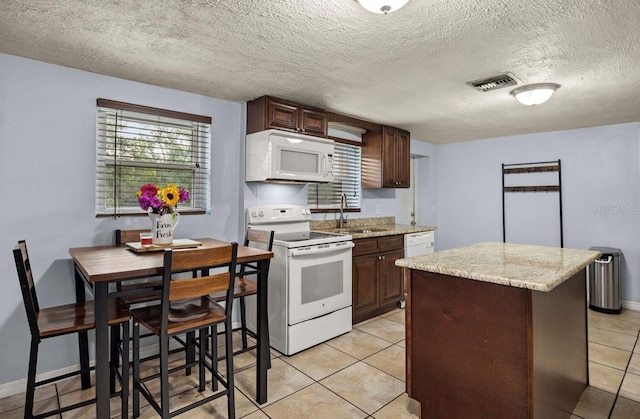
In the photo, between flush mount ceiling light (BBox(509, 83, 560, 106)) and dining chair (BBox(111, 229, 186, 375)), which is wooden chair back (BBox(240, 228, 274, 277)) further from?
flush mount ceiling light (BBox(509, 83, 560, 106))

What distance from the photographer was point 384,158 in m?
4.29

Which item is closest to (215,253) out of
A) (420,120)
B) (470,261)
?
(470,261)

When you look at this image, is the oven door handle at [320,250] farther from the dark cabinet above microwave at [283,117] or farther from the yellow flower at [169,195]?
the dark cabinet above microwave at [283,117]

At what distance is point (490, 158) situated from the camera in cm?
516

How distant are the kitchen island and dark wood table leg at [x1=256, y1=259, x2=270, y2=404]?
87cm

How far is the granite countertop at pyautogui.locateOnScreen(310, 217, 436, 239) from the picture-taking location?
3.66m

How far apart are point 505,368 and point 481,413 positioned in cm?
27

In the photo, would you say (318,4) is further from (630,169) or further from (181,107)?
(630,169)

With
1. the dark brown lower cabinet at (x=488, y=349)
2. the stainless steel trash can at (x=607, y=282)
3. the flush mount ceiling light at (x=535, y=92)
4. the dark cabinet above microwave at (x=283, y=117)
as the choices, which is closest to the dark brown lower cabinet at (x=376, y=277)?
the dark cabinet above microwave at (x=283, y=117)

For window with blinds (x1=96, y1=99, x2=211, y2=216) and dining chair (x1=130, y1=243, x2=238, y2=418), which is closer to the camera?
dining chair (x1=130, y1=243, x2=238, y2=418)

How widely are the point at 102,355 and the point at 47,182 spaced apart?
140cm

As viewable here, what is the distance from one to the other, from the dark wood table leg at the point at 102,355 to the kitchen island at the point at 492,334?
1500 mm

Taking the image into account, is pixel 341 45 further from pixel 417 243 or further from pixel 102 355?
pixel 417 243

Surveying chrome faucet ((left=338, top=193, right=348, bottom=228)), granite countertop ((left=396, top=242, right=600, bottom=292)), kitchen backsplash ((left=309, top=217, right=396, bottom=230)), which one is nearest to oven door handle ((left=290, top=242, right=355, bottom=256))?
kitchen backsplash ((left=309, top=217, right=396, bottom=230))
